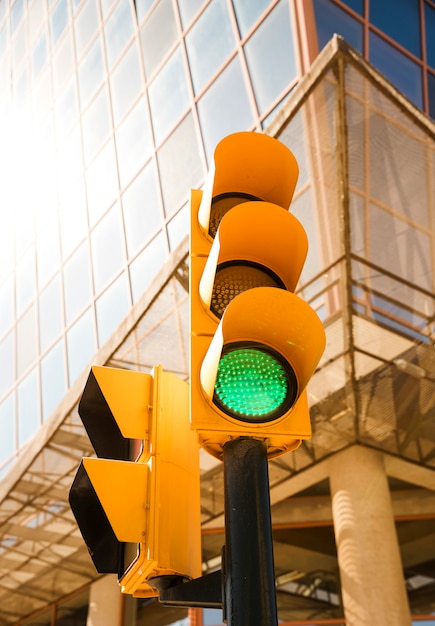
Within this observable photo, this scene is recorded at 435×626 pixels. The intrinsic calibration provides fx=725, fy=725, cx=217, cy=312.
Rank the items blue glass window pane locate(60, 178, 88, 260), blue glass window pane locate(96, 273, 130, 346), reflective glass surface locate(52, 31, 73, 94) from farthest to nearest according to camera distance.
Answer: reflective glass surface locate(52, 31, 73, 94)
blue glass window pane locate(60, 178, 88, 260)
blue glass window pane locate(96, 273, 130, 346)

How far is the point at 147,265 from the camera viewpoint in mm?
19219

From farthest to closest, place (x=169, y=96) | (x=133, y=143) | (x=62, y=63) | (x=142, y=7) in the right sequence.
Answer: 1. (x=62, y=63)
2. (x=142, y=7)
3. (x=133, y=143)
4. (x=169, y=96)

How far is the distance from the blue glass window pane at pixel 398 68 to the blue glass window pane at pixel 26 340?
15.2m

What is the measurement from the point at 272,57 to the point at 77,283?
10764 millimetres

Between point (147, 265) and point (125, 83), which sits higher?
point (125, 83)

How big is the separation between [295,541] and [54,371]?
9923 mm

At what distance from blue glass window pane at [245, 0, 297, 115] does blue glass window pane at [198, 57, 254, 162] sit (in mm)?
483

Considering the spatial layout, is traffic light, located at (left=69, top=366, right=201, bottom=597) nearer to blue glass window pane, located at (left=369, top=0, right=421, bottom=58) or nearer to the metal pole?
the metal pole

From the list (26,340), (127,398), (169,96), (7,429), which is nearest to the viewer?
(127,398)

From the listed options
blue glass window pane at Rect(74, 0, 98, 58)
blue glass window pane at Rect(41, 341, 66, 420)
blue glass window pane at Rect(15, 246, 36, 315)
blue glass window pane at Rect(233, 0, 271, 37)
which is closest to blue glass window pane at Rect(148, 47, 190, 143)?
blue glass window pane at Rect(233, 0, 271, 37)

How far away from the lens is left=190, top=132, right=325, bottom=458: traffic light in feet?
6.44

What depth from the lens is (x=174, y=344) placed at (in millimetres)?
13234

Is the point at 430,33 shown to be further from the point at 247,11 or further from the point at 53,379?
the point at 53,379

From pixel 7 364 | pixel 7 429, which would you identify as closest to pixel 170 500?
pixel 7 429
